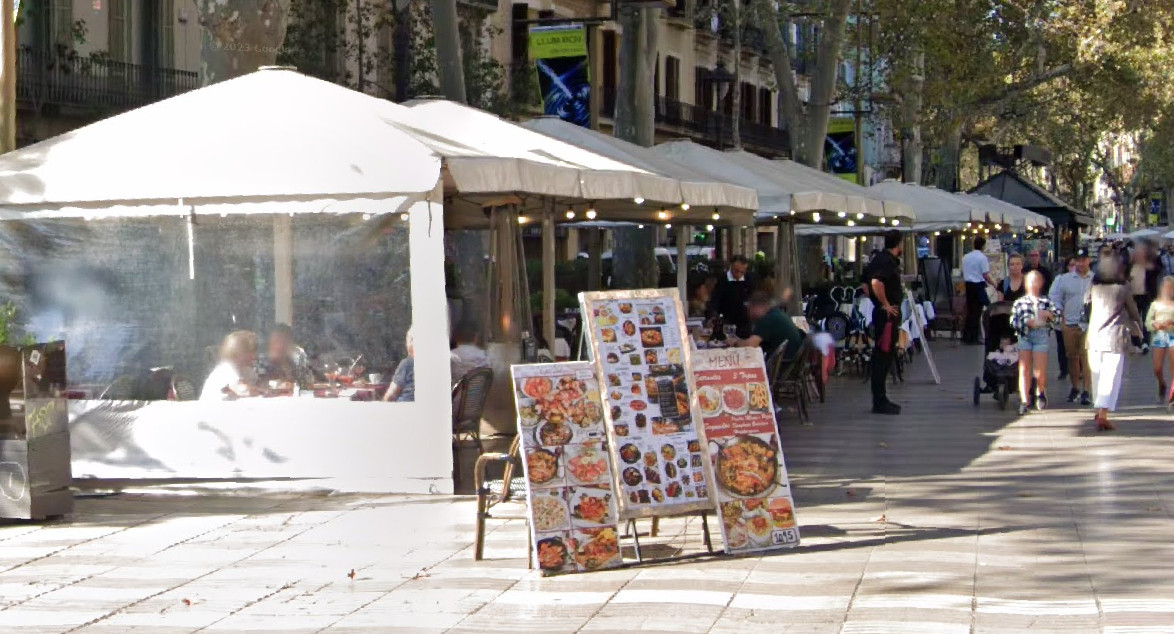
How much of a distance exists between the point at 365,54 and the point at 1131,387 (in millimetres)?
15642

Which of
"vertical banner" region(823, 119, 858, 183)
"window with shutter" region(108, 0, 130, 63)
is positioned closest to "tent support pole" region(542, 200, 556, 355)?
"window with shutter" region(108, 0, 130, 63)

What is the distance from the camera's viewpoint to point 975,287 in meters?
27.8

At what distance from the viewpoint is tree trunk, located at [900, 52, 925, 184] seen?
37500 millimetres

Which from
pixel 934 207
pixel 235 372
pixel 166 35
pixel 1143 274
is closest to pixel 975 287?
pixel 934 207

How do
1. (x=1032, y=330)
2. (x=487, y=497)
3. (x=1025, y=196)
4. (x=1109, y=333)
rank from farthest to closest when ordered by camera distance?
(x=1025, y=196) < (x=1032, y=330) < (x=1109, y=333) < (x=487, y=497)

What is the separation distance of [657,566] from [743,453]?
31.8 inches

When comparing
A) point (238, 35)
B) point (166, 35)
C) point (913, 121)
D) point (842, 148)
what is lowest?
point (238, 35)

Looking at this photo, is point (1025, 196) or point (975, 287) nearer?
point (975, 287)

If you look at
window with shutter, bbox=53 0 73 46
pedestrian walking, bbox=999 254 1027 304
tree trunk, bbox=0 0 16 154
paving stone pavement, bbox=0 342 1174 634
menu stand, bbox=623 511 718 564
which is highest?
window with shutter, bbox=53 0 73 46

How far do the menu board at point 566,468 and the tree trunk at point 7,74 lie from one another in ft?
18.4

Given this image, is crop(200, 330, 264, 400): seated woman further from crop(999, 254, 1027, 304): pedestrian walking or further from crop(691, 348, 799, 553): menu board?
crop(999, 254, 1027, 304): pedestrian walking

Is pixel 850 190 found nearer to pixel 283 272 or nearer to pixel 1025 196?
pixel 283 272

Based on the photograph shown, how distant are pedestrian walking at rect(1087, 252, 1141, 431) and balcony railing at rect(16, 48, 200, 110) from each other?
1438cm

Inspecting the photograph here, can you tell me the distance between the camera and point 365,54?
30.9 metres
